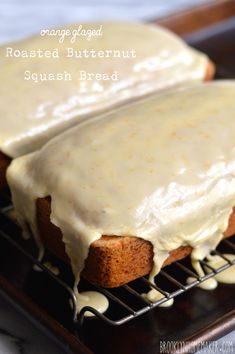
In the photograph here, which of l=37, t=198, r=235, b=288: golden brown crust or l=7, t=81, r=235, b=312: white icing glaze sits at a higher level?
l=7, t=81, r=235, b=312: white icing glaze

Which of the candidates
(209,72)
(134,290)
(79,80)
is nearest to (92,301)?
(134,290)

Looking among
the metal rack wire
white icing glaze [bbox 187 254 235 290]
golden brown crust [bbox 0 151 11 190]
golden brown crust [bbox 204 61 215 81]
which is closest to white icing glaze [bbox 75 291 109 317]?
the metal rack wire

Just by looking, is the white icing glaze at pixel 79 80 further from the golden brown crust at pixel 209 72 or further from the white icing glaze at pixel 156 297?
the white icing glaze at pixel 156 297

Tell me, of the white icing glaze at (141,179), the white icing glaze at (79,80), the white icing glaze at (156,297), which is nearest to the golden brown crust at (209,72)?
the white icing glaze at (79,80)

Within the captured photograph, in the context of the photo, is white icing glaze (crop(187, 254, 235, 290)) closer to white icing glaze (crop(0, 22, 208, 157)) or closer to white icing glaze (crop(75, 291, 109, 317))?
white icing glaze (crop(75, 291, 109, 317))

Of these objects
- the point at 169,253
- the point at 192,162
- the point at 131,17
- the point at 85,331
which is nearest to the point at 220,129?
the point at 192,162

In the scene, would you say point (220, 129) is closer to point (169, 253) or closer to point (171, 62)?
point (169, 253)
